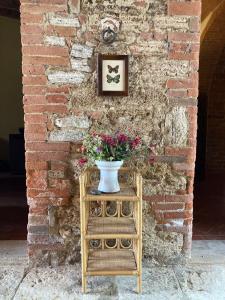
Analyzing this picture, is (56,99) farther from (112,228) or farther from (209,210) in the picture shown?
(209,210)

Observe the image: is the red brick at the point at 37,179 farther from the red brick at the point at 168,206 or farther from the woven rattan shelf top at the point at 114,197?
the red brick at the point at 168,206

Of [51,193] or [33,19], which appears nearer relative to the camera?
[33,19]

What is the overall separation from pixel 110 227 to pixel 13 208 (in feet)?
6.98

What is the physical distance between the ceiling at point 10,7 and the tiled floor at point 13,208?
8.52 feet

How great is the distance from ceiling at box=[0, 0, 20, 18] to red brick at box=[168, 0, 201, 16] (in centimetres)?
287

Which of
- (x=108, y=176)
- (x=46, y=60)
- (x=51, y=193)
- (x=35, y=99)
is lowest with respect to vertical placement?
(x=51, y=193)

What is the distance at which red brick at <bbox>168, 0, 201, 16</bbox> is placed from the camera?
2.12 m

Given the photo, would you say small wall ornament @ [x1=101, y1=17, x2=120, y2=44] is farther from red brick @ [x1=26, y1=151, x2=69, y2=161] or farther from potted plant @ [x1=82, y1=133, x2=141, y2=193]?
red brick @ [x1=26, y1=151, x2=69, y2=161]

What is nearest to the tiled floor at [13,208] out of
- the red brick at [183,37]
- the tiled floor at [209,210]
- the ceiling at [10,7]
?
the tiled floor at [209,210]

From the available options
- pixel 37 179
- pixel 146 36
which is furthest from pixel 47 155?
pixel 146 36

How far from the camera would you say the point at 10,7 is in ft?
15.5

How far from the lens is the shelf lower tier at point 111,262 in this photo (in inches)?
75.5

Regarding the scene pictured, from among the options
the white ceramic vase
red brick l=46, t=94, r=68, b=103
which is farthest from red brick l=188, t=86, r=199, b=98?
red brick l=46, t=94, r=68, b=103

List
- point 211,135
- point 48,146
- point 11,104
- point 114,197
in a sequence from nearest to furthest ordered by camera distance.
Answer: point 114,197 < point 48,146 < point 211,135 < point 11,104
